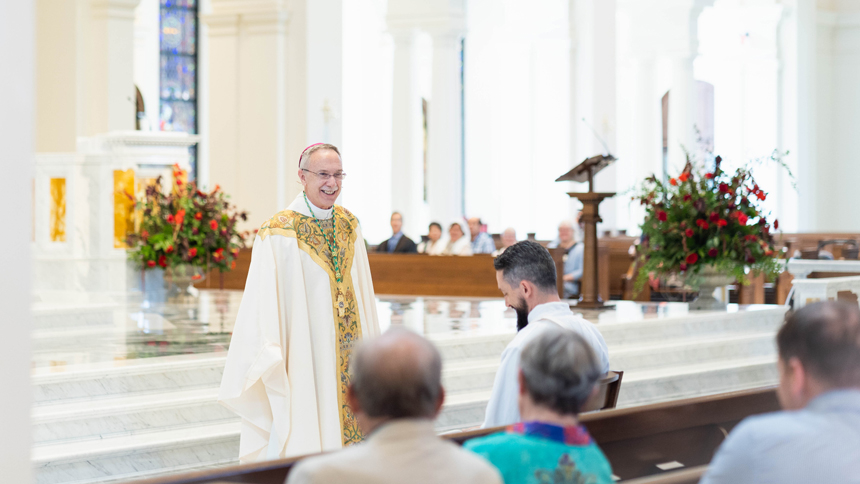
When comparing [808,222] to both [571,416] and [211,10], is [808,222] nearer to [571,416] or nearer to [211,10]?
[211,10]

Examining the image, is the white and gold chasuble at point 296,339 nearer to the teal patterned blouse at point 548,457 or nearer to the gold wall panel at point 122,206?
the teal patterned blouse at point 548,457

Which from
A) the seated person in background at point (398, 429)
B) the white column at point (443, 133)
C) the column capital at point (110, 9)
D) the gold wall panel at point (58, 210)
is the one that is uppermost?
the column capital at point (110, 9)

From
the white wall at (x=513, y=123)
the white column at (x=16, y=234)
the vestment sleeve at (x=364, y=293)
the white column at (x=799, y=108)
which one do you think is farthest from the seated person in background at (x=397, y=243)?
the white column at (x=799, y=108)

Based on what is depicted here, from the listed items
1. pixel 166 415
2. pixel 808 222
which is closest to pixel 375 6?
pixel 808 222

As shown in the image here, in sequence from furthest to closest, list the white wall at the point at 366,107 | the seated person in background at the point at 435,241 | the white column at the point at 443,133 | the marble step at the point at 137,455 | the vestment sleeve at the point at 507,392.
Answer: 1. the white wall at the point at 366,107
2. the white column at the point at 443,133
3. the seated person in background at the point at 435,241
4. the marble step at the point at 137,455
5. the vestment sleeve at the point at 507,392

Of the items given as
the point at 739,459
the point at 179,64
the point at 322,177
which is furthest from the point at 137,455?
the point at 179,64

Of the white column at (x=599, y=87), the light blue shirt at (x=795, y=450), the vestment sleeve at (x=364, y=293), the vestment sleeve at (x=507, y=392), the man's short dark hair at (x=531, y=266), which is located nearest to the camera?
the light blue shirt at (x=795, y=450)

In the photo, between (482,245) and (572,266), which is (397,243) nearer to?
(482,245)

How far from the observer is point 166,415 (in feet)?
20.2

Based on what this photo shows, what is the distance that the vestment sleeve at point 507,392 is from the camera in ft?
11.3

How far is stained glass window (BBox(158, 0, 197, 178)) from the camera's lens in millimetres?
21609

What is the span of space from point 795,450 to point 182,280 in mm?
9362

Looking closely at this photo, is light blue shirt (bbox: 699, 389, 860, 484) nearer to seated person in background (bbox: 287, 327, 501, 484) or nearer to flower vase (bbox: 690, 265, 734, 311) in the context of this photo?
seated person in background (bbox: 287, 327, 501, 484)

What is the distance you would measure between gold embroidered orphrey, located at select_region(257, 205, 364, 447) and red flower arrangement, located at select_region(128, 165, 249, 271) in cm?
631
